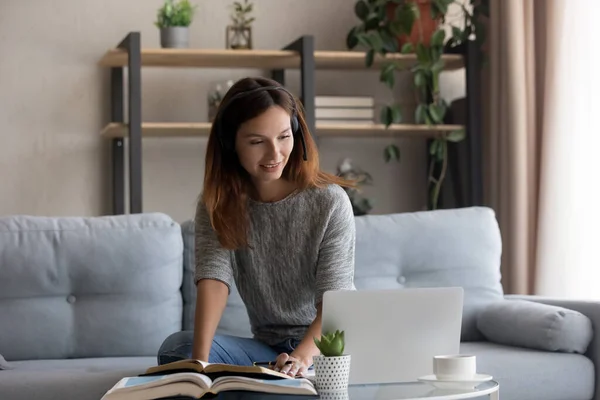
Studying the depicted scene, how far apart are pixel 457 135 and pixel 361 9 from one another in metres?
0.61

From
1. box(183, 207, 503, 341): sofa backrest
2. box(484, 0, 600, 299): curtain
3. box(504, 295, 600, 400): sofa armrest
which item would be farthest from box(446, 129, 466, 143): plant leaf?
box(504, 295, 600, 400): sofa armrest

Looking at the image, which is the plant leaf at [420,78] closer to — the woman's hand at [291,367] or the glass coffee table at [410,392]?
the woman's hand at [291,367]

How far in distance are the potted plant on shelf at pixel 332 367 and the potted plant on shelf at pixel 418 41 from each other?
2.26m

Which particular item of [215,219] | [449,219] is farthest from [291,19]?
[215,219]

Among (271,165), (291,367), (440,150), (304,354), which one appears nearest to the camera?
(291,367)

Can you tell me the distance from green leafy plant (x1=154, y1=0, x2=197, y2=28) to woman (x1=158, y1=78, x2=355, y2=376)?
1.68 m

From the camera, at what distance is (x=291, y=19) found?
13.7 feet

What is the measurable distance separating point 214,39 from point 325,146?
625 millimetres

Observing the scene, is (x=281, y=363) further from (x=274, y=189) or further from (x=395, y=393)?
(x=274, y=189)

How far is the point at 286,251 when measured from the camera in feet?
7.31

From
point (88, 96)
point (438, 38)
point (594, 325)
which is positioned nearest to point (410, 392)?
point (594, 325)

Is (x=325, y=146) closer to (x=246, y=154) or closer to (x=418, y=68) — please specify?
(x=418, y=68)

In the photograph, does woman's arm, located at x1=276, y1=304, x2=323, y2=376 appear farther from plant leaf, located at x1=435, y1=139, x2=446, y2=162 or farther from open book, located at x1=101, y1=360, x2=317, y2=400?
plant leaf, located at x1=435, y1=139, x2=446, y2=162

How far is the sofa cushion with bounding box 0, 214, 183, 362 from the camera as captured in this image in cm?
281
